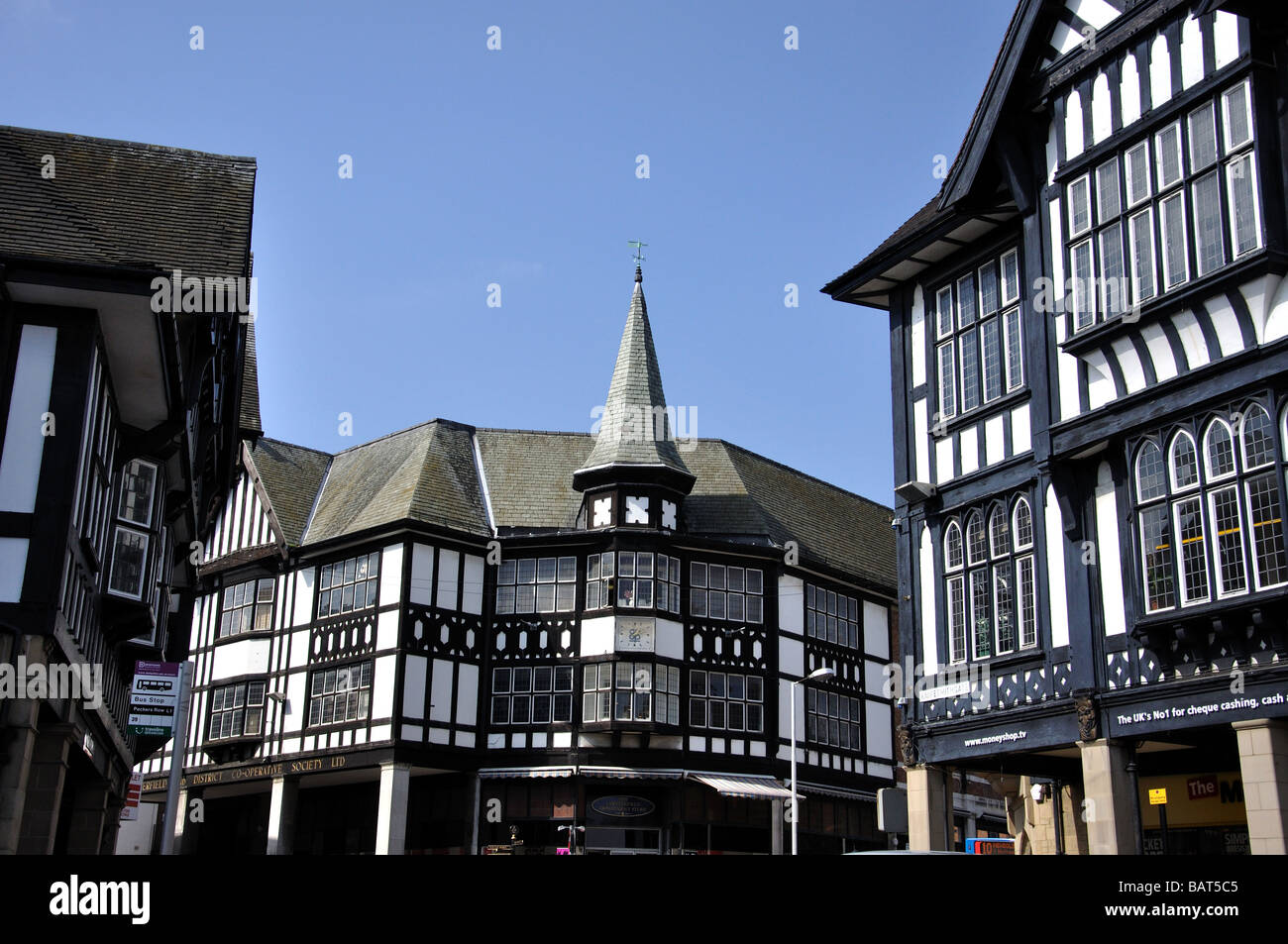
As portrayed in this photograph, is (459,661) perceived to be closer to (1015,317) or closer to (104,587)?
(104,587)

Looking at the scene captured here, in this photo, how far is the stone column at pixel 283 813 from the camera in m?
40.0

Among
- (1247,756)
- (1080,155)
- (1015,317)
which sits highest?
(1080,155)

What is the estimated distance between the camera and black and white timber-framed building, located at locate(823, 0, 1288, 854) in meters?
15.9

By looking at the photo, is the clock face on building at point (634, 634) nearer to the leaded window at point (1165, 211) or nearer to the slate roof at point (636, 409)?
the slate roof at point (636, 409)

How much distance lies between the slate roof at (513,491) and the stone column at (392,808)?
25.2 feet

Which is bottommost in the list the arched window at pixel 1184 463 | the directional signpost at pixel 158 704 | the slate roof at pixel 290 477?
the directional signpost at pixel 158 704

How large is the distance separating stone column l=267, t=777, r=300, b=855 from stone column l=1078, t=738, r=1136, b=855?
28973 mm

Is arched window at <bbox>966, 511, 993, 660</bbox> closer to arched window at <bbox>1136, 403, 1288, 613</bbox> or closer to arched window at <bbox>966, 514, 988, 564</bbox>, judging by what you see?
arched window at <bbox>966, 514, 988, 564</bbox>

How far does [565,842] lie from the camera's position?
3838 centimetres

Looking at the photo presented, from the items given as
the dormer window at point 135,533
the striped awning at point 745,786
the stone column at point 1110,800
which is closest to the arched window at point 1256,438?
the stone column at point 1110,800

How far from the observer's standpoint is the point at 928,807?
20.2 metres

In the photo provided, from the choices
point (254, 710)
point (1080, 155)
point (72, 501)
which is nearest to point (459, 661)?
point (254, 710)

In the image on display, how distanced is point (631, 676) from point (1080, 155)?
23.9 metres

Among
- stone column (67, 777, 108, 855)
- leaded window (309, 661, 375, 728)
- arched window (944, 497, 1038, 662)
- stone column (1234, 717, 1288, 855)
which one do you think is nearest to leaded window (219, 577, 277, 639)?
leaded window (309, 661, 375, 728)
